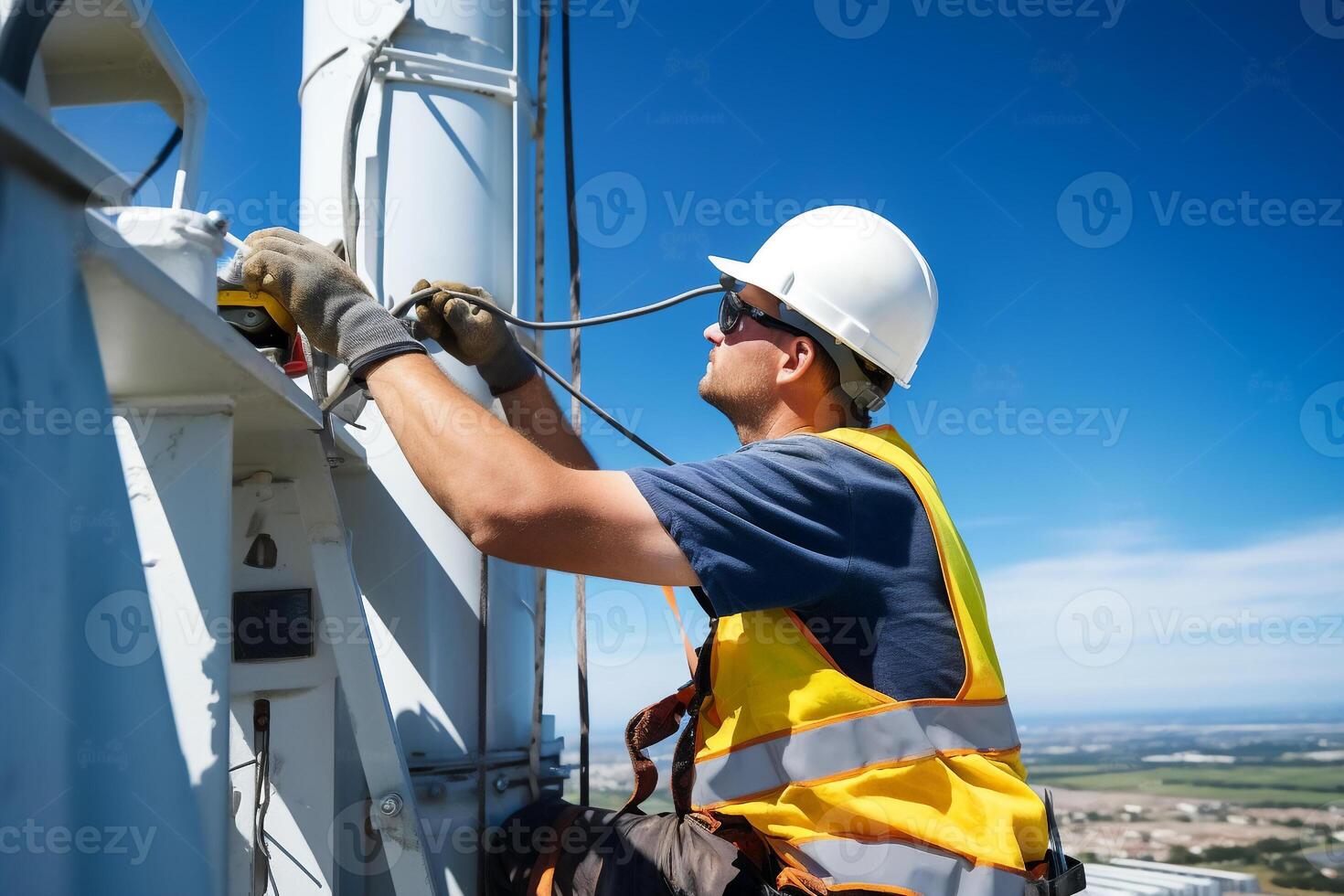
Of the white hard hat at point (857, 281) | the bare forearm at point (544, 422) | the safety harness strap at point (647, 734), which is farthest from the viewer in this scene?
the bare forearm at point (544, 422)

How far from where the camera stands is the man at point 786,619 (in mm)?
1576

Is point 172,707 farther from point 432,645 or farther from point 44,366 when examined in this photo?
point 432,645

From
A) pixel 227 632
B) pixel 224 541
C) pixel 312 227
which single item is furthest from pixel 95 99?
pixel 227 632

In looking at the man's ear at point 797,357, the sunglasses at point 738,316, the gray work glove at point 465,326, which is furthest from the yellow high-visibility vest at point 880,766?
the gray work glove at point 465,326

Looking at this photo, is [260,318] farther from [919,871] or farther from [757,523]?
[919,871]

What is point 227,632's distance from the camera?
4.64 ft

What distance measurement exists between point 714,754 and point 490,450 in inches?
28.1

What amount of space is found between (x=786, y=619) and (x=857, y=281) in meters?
0.75

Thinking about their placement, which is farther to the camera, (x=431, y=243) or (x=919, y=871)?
(x=431, y=243)

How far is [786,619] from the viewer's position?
176 cm

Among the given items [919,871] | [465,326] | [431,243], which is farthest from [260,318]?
[919,871]

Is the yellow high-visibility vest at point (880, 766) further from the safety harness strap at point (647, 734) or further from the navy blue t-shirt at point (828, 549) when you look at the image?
the safety harness strap at point (647, 734)

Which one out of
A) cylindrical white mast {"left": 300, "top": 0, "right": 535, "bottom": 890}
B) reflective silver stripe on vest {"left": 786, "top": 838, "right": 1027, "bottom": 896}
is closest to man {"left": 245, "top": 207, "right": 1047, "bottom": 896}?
reflective silver stripe on vest {"left": 786, "top": 838, "right": 1027, "bottom": 896}

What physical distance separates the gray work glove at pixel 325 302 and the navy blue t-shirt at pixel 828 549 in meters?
0.51
